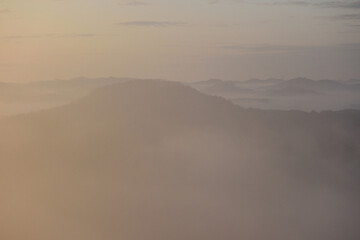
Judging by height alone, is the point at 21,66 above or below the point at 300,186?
above

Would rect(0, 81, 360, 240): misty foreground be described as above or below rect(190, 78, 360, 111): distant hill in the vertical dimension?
below

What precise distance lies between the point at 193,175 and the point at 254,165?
34 cm

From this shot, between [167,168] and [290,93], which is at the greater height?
[290,93]

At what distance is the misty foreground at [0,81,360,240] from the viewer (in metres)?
2.38

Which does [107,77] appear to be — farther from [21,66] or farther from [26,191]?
[26,191]

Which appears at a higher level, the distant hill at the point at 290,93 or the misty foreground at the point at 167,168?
the distant hill at the point at 290,93

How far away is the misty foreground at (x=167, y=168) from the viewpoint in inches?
93.6

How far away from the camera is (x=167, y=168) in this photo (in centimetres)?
239

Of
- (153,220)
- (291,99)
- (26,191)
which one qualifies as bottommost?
(153,220)

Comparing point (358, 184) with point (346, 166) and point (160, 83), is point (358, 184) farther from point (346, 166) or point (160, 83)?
point (160, 83)

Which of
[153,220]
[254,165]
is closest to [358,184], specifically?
[254,165]

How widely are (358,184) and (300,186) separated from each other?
0.33 meters

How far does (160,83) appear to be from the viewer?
2.40 m

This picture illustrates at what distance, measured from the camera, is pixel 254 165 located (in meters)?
2.41
